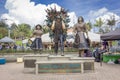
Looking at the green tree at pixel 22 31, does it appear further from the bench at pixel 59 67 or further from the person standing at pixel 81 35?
the bench at pixel 59 67

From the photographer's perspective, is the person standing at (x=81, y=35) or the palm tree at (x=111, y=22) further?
the palm tree at (x=111, y=22)

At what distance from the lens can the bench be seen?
449 inches

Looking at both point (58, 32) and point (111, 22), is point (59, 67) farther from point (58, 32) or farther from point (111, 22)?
point (111, 22)

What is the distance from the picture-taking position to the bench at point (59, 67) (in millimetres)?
11406

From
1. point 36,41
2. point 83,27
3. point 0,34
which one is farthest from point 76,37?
point 0,34

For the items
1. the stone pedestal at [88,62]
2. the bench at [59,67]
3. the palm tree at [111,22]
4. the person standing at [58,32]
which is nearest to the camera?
the bench at [59,67]

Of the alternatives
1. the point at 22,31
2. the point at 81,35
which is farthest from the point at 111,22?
the point at 81,35

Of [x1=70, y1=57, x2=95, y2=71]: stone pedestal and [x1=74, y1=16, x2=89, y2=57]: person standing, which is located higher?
[x1=74, y1=16, x2=89, y2=57]: person standing

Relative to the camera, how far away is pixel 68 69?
1144 cm

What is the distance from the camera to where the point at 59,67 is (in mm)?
11477

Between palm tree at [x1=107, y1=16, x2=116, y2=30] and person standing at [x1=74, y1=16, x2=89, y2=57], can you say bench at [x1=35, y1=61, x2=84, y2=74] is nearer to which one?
person standing at [x1=74, y1=16, x2=89, y2=57]

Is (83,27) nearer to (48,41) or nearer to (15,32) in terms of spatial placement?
(48,41)

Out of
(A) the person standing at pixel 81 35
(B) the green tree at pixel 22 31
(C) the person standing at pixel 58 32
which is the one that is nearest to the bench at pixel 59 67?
(C) the person standing at pixel 58 32

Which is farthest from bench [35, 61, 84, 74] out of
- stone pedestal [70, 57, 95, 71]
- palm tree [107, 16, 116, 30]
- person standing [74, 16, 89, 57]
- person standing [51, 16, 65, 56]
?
palm tree [107, 16, 116, 30]
